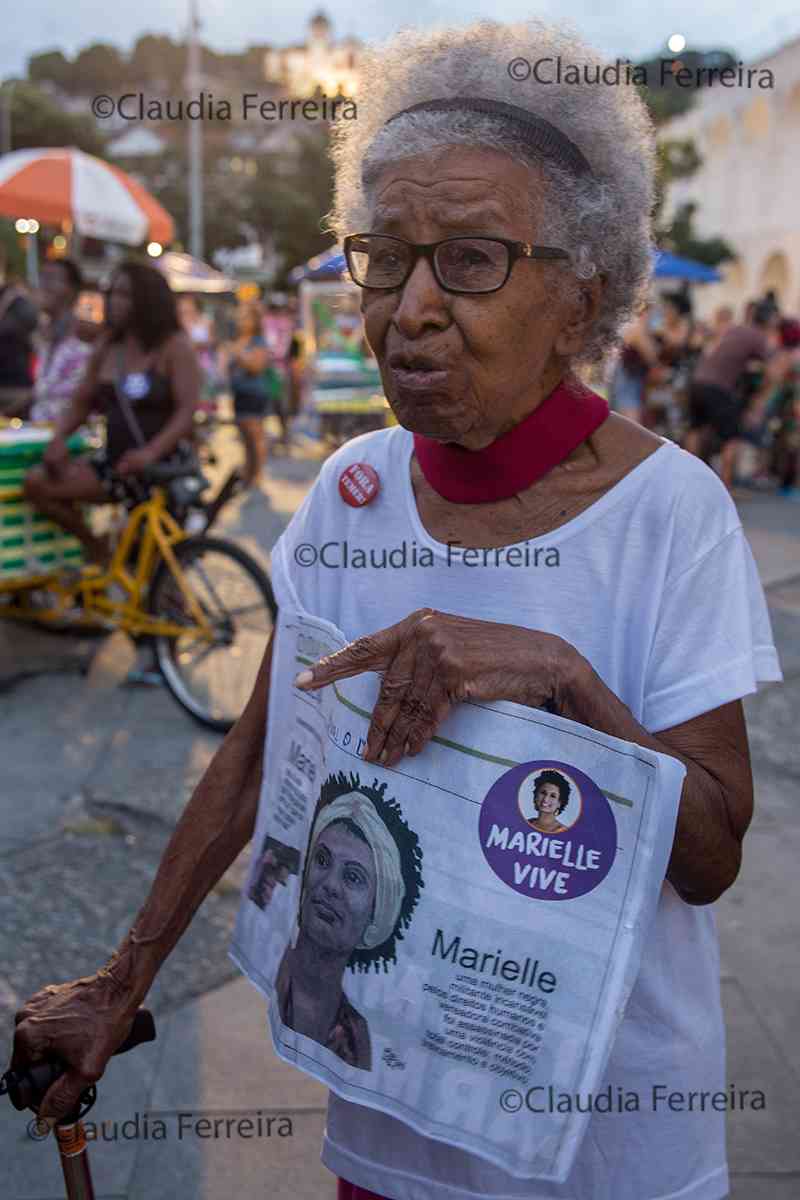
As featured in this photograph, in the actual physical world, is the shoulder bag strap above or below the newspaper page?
above

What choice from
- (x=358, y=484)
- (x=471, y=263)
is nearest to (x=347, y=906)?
(x=358, y=484)

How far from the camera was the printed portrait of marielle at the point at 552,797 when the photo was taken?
104cm

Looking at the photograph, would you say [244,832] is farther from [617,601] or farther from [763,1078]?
[763,1078]

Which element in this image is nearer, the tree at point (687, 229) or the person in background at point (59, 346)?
the person in background at point (59, 346)

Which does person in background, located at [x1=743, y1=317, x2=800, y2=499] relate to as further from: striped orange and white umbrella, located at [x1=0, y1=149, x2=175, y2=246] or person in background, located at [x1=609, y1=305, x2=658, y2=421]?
striped orange and white umbrella, located at [x1=0, y1=149, x2=175, y2=246]

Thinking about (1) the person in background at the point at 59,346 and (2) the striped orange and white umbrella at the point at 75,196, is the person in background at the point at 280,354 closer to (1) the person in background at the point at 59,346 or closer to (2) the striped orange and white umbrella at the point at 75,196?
(2) the striped orange and white umbrella at the point at 75,196

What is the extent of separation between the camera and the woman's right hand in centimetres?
128

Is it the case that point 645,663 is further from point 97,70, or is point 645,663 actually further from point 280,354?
point 97,70

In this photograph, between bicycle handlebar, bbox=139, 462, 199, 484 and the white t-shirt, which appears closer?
the white t-shirt

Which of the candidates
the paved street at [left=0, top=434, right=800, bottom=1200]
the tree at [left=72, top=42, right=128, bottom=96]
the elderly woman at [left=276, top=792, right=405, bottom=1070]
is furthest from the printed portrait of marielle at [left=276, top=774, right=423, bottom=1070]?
the tree at [left=72, top=42, right=128, bottom=96]

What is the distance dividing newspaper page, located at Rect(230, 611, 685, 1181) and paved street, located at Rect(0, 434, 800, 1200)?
3.44 feet

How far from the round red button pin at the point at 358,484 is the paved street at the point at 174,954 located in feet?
4.05

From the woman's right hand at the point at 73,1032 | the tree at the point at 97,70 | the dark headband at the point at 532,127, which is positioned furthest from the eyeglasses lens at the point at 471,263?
the tree at the point at 97,70

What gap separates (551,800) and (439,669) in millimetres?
157
